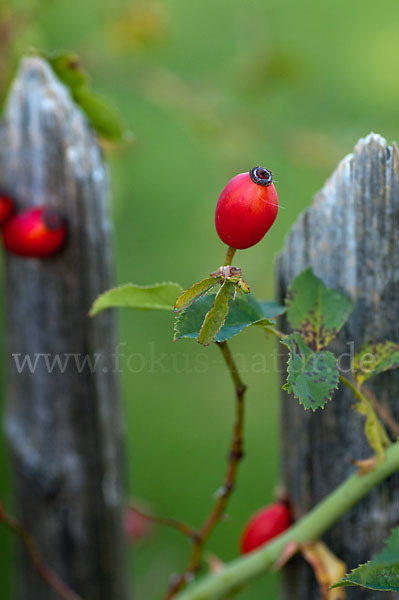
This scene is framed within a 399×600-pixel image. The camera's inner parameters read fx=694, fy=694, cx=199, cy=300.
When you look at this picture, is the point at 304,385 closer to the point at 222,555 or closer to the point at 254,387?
the point at 222,555

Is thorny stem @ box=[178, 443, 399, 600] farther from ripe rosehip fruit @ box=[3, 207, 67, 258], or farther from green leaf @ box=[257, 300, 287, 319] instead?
ripe rosehip fruit @ box=[3, 207, 67, 258]

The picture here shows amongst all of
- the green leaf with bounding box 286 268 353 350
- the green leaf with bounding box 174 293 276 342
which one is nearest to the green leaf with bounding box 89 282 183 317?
the green leaf with bounding box 174 293 276 342

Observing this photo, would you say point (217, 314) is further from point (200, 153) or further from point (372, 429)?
point (200, 153)

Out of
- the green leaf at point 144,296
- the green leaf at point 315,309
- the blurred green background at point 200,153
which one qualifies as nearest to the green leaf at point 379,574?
the green leaf at point 315,309

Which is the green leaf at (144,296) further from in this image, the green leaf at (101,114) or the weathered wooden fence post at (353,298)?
the green leaf at (101,114)

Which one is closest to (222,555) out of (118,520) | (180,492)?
(180,492)
